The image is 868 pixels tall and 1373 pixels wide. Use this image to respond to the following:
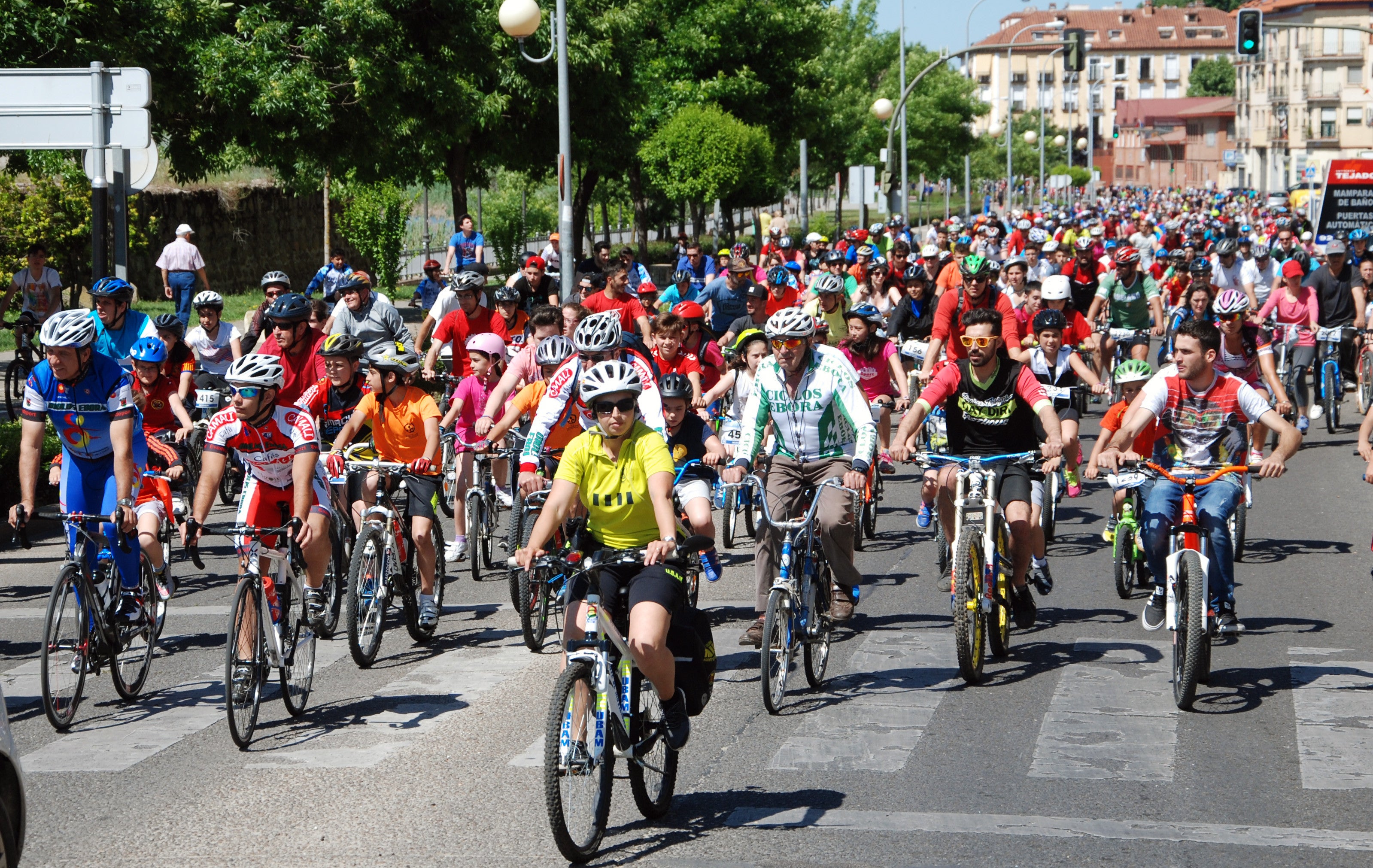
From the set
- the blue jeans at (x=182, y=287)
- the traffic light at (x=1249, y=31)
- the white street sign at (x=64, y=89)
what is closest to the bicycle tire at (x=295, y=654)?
the white street sign at (x=64, y=89)

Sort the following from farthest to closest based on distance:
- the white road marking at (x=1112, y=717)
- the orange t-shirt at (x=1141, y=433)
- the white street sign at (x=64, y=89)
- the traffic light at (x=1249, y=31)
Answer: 1. the traffic light at (x=1249, y=31)
2. the white street sign at (x=64, y=89)
3. the orange t-shirt at (x=1141, y=433)
4. the white road marking at (x=1112, y=717)

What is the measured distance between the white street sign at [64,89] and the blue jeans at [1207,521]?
25.3ft

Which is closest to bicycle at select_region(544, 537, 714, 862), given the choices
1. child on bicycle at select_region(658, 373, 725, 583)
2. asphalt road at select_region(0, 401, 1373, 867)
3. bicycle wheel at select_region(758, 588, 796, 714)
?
asphalt road at select_region(0, 401, 1373, 867)

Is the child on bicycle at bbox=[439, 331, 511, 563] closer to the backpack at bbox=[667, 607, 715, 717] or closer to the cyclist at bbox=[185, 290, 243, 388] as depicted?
the cyclist at bbox=[185, 290, 243, 388]

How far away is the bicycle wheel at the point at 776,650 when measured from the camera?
7.86 metres

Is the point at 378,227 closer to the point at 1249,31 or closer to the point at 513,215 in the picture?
the point at 513,215

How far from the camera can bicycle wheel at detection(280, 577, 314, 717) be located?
798 centimetres

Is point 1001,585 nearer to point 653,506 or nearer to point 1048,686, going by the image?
point 1048,686

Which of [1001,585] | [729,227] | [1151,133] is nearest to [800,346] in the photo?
→ [1001,585]

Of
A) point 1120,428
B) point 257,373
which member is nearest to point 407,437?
point 257,373

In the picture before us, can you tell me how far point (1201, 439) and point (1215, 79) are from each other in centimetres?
16604

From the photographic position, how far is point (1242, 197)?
102 m

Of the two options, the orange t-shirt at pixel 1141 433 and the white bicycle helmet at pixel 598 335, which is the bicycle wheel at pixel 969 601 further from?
the white bicycle helmet at pixel 598 335

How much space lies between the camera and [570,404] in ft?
32.8
